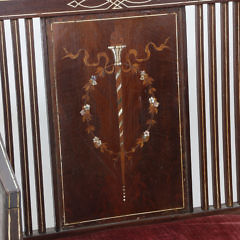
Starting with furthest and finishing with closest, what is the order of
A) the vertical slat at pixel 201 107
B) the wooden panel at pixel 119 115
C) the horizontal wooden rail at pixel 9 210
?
the vertical slat at pixel 201 107 < the wooden panel at pixel 119 115 < the horizontal wooden rail at pixel 9 210

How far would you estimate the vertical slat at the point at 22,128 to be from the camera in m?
2.99

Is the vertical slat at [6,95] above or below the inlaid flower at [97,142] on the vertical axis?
above

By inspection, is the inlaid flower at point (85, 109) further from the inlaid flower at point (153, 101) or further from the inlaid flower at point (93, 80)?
the inlaid flower at point (153, 101)

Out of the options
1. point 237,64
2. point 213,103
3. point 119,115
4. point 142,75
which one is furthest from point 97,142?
point 237,64

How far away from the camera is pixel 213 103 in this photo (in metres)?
3.28

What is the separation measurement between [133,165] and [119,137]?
16 cm

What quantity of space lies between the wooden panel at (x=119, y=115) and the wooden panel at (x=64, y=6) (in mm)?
45

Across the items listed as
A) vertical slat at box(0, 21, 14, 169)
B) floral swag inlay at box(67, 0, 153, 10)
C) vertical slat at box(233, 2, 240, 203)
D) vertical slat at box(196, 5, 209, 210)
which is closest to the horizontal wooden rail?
vertical slat at box(0, 21, 14, 169)

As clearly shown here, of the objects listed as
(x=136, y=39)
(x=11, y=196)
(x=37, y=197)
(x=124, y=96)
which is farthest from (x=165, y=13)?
(x=11, y=196)

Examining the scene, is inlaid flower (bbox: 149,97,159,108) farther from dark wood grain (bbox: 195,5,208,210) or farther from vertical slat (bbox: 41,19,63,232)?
vertical slat (bbox: 41,19,63,232)

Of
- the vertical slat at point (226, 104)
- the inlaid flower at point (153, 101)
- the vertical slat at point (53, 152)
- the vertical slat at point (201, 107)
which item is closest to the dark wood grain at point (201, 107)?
the vertical slat at point (201, 107)

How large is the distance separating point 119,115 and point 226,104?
56 centimetres

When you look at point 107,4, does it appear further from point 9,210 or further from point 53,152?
point 9,210

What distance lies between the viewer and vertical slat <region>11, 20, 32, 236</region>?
2.99 meters
